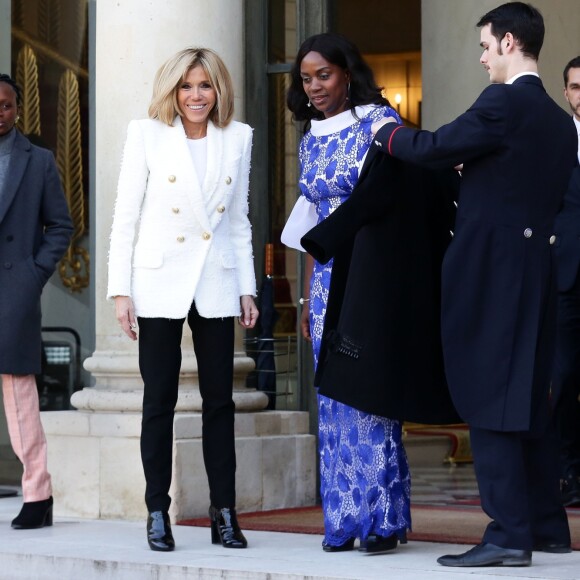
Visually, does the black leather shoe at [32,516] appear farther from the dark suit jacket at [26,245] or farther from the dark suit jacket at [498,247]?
the dark suit jacket at [498,247]

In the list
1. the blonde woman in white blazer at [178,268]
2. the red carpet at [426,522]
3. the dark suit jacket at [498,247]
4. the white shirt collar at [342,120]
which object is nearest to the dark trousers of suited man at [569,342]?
the red carpet at [426,522]

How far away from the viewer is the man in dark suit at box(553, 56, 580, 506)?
7105 millimetres

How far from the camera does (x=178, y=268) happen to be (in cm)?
565

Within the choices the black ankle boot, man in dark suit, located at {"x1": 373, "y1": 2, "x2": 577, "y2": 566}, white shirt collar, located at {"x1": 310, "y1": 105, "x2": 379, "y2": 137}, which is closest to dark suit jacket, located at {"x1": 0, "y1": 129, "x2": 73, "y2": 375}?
the black ankle boot

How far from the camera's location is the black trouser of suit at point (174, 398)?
567 centimetres

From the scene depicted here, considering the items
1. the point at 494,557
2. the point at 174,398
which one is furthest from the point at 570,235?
the point at 494,557

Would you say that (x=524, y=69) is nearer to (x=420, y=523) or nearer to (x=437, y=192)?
(x=437, y=192)

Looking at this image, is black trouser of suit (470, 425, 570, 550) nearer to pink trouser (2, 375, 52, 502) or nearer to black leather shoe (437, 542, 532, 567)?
black leather shoe (437, 542, 532, 567)

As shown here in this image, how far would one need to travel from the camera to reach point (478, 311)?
506 centimetres

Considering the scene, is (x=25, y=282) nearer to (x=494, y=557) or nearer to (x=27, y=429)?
(x=27, y=429)

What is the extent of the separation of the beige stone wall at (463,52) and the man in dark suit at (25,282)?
11.8ft

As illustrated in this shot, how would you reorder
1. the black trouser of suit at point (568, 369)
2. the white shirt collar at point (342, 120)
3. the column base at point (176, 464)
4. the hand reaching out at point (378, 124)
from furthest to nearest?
the black trouser of suit at point (568, 369)
the column base at point (176, 464)
the white shirt collar at point (342, 120)
the hand reaching out at point (378, 124)

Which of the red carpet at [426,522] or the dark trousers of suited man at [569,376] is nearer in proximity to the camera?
the red carpet at [426,522]

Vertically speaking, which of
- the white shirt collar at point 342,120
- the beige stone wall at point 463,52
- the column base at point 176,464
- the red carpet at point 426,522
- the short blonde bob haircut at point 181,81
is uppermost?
the beige stone wall at point 463,52
